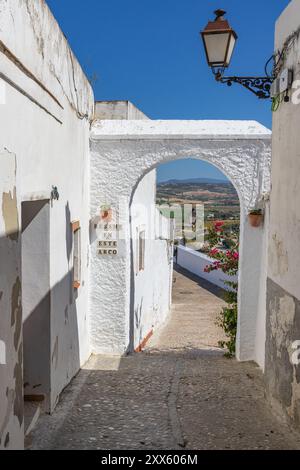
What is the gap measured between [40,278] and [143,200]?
5.80m

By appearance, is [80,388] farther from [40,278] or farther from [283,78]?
[283,78]

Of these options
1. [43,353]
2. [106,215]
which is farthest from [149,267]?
[43,353]

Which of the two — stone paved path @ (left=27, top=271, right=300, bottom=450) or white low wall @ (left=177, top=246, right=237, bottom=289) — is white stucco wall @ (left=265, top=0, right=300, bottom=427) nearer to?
stone paved path @ (left=27, top=271, right=300, bottom=450)

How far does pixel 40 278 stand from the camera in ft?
16.0

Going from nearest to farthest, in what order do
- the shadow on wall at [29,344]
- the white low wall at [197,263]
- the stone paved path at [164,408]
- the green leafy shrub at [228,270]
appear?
the shadow on wall at [29,344], the stone paved path at [164,408], the green leafy shrub at [228,270], the white low wall at [197,263]

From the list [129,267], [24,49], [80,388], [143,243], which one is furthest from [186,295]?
[24,49]

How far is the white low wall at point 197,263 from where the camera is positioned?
20250 millimetres

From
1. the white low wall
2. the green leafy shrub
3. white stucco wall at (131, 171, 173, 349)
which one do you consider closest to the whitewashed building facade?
white stucco wall at (131, 171, 173, 349)

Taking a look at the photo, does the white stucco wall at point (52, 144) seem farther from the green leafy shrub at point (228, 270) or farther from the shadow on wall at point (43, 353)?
the green leafy shrub at point (228, 270)

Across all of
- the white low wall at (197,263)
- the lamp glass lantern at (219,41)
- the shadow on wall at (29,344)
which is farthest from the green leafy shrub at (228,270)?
the white low wall at (197,263)

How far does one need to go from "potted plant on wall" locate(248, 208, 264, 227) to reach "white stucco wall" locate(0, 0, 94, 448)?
7.47 ft

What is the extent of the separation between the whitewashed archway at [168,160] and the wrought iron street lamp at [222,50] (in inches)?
81.5

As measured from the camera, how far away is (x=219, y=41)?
4871 millimetres

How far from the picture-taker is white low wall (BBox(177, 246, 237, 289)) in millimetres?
20250
